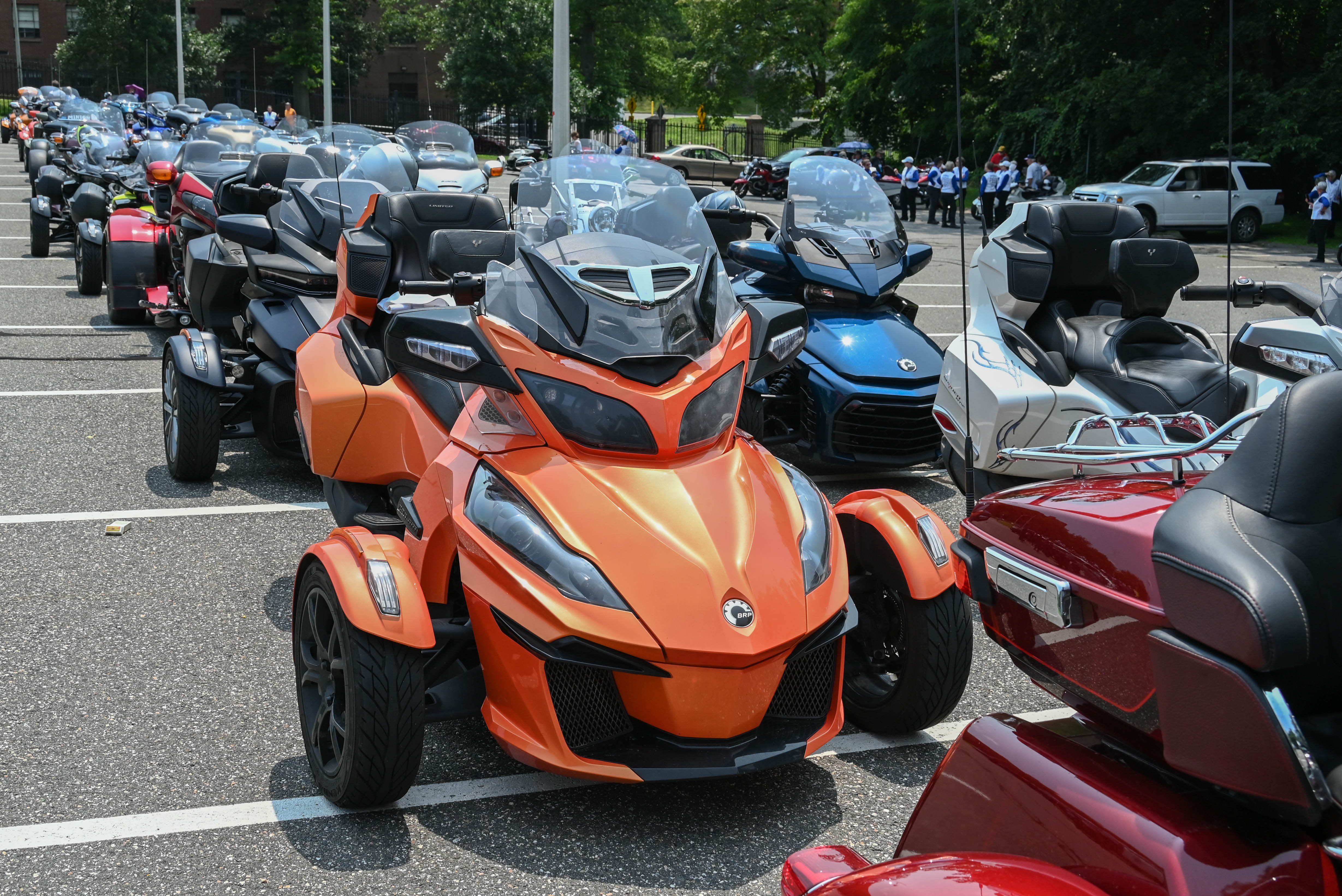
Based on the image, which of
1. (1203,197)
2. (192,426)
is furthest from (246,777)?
(1203,197)

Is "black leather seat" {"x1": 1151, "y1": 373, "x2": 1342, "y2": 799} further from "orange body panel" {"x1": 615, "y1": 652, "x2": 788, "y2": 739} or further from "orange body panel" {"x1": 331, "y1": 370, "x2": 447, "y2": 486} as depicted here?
"orange body panel" {"x1": 331, "y1": 370, "x2": 447, "y2": 486}

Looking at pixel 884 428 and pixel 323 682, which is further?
pixel 884 428

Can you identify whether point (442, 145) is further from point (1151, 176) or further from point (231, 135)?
point (1151, 176)

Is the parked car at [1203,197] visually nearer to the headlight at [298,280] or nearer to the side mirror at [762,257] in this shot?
the side mirror at [762,257]

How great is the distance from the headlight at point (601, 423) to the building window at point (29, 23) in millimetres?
75184

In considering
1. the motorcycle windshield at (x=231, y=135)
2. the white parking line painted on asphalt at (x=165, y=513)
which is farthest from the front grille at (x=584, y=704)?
the motorcycle windshield at (x=231, y=135)

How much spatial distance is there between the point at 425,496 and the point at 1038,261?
3874 mm

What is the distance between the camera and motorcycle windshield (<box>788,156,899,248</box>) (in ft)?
24.8

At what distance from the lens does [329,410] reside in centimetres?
491

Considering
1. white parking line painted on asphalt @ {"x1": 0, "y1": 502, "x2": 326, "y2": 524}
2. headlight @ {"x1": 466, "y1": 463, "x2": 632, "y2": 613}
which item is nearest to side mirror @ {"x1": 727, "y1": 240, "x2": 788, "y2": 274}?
white parking line painted on asphalt @ {"x1": 0, "y1": 502, "x2": 326, "y2": 524}

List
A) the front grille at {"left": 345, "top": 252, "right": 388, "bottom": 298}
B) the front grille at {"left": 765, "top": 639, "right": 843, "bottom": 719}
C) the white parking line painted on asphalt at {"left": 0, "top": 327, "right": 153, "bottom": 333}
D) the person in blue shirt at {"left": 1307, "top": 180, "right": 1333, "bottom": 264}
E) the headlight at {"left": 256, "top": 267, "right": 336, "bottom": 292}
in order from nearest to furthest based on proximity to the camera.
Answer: the front grille at {"left": 765, "top": 639, "right": 843, "bottom": 719} → the front grille at {"left": 345, "top": 252, "right": 388, "bottom": 298} → the headlight at {"left": 256, "top": 267, "right": 336, "bottom": 292} → the white parking line painted on asphalt at {"left": 0, "top": 327, "right": 153, "bottom": 333} → the person in blue shirt at {"left": 1307, "top": 180, "right": 1333, "bottom": 264}

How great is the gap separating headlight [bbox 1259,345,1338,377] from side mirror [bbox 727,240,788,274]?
3786mm

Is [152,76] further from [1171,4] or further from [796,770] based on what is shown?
[796,770]

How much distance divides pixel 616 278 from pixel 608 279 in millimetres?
27
